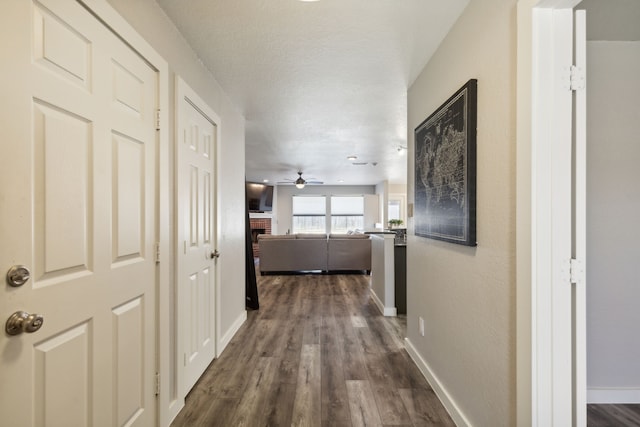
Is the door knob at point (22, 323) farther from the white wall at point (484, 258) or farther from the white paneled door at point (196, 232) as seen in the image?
the white wall at point (484, 258)

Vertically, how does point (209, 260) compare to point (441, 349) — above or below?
above

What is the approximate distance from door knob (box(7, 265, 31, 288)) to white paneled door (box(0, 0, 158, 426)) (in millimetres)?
13

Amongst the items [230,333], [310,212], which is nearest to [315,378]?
[230,333]

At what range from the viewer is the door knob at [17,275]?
0.83m

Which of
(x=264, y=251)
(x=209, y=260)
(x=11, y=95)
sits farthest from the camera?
(x=264, y=251)

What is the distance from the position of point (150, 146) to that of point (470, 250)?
1.73 meters

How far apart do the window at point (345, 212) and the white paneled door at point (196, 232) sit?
7891 mm

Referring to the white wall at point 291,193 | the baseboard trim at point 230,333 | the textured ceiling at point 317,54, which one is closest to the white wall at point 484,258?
the textured ceiling at point 317,54

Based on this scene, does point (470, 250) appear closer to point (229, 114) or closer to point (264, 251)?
point (229, 114)

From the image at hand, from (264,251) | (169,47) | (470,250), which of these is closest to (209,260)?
(169,47)

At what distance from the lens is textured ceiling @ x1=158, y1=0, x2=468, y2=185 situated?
1.63 m

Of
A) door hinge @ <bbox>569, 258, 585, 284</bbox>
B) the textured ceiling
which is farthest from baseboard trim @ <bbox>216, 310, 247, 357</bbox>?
door hinge @ <bbox>569, 258, 585, 284</bbox>

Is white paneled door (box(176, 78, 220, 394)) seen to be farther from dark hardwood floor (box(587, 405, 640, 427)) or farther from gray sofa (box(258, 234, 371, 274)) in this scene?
gray sofa (box(258, 234, 371, 274))

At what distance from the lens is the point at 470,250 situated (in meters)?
1.55
